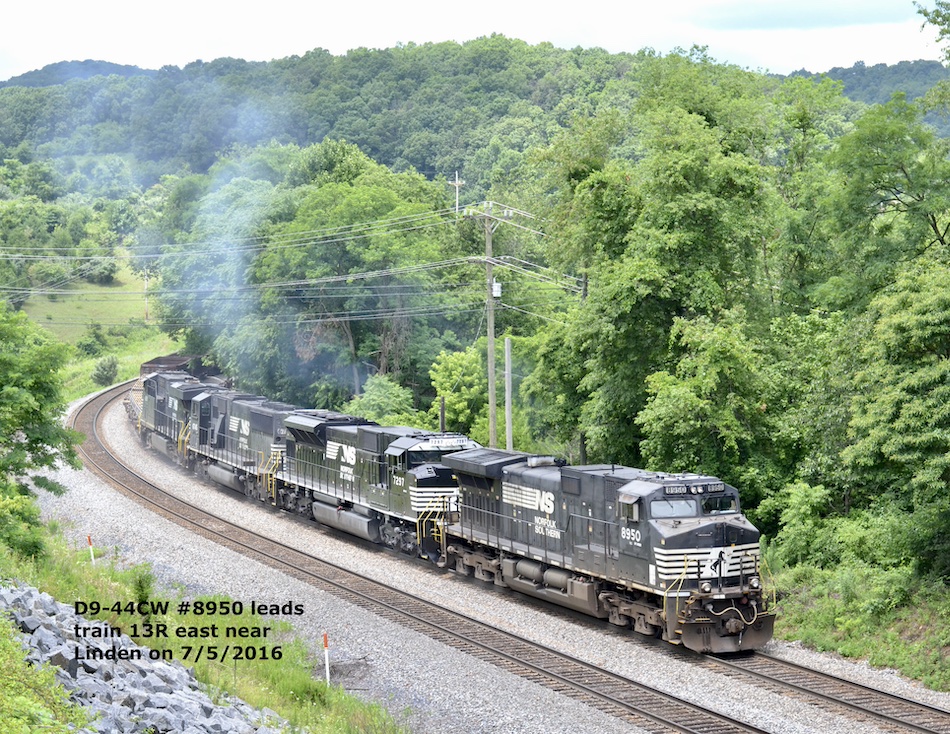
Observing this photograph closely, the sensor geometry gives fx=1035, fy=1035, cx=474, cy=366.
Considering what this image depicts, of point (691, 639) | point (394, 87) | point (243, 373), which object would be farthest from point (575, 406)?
point (394, 87)

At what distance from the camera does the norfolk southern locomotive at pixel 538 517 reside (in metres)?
18.3

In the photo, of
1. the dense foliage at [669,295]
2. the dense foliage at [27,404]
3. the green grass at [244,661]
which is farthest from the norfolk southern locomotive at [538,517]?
the dense foliage at [27,404]

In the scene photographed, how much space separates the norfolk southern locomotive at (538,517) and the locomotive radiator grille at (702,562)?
2cm

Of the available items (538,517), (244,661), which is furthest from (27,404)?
(538,517)

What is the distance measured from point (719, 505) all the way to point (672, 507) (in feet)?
3.47

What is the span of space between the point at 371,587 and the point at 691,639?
8.40 m

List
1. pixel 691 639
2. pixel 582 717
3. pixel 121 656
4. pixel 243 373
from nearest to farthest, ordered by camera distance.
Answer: pixel 121 656 < pixel 582 717 < pixel 691 639 < pixel 243 373

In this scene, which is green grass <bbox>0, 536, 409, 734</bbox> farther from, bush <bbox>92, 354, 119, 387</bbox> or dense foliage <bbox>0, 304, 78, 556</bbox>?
bush <bbox>92, 354, 119, 387</bbox>

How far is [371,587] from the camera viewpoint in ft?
78.1

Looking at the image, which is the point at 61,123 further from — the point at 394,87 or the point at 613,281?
the point at 613,281

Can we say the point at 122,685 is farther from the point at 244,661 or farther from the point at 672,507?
the point at 672,507

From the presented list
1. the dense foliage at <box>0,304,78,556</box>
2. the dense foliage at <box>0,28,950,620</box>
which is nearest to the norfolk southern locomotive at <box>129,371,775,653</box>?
the dense foliage at <box>0,28,950,620</box>

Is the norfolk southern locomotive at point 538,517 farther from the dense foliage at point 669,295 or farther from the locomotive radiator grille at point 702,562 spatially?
the dense foliage at point 669,295

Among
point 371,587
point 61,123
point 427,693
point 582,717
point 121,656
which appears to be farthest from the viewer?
point 61,123
